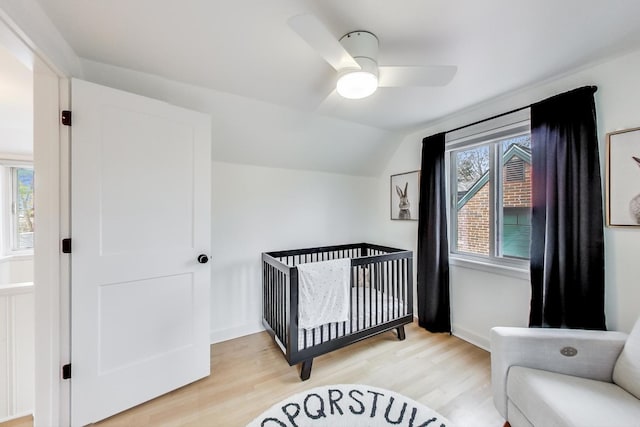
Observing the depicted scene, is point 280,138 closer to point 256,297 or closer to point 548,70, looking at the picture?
point 256,297

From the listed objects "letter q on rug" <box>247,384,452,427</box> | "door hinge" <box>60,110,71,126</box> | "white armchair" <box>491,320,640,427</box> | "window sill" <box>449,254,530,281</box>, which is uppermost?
"door hinge" <box>60,110,71,126</box>

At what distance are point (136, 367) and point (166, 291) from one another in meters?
0.48

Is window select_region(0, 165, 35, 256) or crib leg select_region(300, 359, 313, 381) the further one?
window select_region(0, 165, 35, 256)

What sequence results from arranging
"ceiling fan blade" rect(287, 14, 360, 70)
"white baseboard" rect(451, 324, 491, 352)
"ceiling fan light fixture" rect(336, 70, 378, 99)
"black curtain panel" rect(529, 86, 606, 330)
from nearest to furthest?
"ceiling fan blade" rect(287, 14, 360, 70) < "ceiling fan light fixture" rect(336, 70, 378, 99) < "black curtain panel" rect(529, 86, 606, 330) < "white baseboard" rect(451, 324, 491, 352)

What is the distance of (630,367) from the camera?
3.81 ft

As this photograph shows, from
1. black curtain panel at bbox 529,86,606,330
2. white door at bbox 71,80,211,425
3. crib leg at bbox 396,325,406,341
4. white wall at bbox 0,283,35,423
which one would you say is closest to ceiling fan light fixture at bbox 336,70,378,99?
white door at bbox 71,80,211,425

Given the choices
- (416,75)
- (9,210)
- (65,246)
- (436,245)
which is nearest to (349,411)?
(436,245)

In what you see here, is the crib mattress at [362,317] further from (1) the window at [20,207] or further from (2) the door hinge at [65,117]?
(1) the window at [20,207]

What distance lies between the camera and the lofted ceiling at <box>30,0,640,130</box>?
114cm

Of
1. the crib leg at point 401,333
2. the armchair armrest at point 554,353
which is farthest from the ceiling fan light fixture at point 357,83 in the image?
the crib leg at point 401,333

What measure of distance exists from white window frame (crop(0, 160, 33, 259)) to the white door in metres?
2.64

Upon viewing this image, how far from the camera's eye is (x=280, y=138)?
2436 millimetres

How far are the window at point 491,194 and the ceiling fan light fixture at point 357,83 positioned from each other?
4.86 ft

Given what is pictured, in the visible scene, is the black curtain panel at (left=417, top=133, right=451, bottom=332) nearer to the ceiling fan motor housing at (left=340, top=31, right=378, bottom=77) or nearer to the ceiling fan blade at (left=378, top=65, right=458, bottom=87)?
the ceiling fan blade at (left=378, top=65, right=458, bottom=87)
